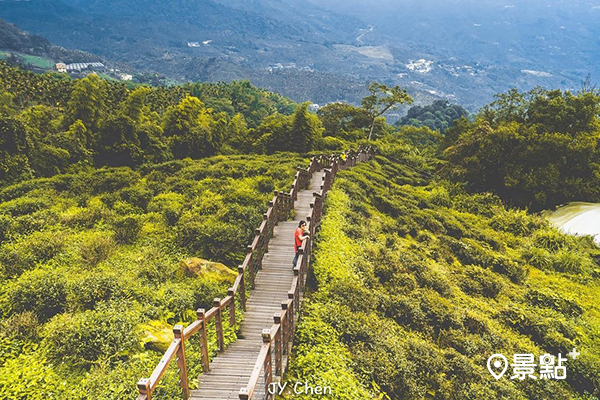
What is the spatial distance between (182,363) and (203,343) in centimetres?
80

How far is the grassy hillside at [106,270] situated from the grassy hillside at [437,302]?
107 inches

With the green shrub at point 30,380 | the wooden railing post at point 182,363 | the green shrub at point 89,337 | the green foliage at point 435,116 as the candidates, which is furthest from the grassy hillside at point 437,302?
the green foliage at point 435,116

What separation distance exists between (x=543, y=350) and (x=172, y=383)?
10.2 m

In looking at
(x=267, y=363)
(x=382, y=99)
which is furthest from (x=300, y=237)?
(x=382, y=99)

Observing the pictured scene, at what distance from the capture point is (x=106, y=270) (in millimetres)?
11305

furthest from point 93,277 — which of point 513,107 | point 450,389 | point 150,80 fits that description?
point 150,80

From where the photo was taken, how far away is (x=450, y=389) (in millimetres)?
8656

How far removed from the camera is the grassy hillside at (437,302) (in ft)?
28.3

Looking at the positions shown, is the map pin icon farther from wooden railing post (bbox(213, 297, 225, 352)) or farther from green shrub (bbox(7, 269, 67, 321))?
green shrub (bbox(7, 269, 67, 321))

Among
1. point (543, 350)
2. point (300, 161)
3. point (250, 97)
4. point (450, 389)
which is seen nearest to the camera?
point (450, 389)

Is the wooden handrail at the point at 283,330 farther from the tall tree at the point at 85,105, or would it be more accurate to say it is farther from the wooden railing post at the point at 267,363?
the tall tree at the point at 85,105

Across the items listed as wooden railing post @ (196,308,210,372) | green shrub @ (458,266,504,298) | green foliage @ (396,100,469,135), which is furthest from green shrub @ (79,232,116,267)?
green foliage @ (396,100,469,135)

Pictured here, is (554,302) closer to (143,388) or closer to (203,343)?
(203,343)

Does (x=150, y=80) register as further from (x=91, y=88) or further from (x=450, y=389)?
(x=450, y=389)
